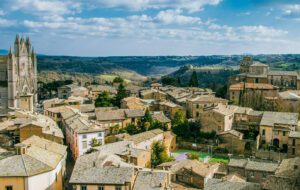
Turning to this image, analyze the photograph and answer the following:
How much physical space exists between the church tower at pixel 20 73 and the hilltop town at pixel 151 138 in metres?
0.22

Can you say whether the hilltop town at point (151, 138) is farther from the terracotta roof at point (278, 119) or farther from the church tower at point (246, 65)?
the church tower at point (246, 65)

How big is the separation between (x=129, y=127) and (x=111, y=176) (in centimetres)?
3255

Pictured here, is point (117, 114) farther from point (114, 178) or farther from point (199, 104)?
point (114, 178)

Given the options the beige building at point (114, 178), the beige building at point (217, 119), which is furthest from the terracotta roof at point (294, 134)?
the beige building at point (114, 178)

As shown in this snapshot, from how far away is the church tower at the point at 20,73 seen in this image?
8119 cm

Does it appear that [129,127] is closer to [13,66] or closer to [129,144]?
[129,144]

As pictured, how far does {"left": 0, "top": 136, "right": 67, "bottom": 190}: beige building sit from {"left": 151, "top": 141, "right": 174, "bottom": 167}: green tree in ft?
50.6

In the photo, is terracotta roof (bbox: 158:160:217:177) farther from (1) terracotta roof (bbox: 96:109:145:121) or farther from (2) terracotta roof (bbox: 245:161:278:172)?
(1) terracotta roof (bbox: 96:109:145:121)

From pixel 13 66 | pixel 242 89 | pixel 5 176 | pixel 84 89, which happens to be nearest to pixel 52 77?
pixel 84 89

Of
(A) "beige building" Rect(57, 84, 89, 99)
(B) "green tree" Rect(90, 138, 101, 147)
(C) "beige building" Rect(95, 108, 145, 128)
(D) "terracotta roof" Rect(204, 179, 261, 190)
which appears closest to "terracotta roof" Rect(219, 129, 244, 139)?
(C) "beige building" Rect(95, 108, 145, 128)

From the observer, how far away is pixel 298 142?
Result: 56.0 m

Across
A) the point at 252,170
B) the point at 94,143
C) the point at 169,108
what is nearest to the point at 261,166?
the point at 252,170

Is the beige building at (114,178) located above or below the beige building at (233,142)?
above

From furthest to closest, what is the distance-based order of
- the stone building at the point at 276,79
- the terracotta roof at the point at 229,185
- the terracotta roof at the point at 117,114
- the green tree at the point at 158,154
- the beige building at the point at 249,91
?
the stone building at the point at 276,79 → the beige building at the point at 249,91 → the terracotta roof at the point at 117,114 → the green tree at the point at 158,154 → the terracotta roof at the point at 229,185
